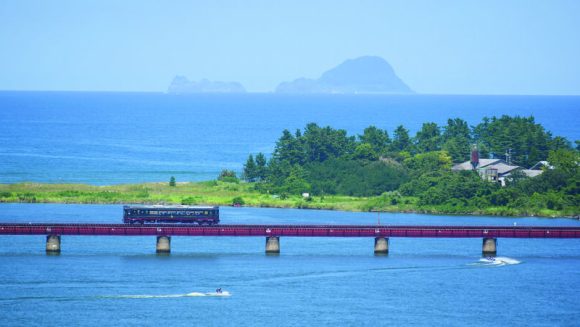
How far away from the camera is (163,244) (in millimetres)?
120438

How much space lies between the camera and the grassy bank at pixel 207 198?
504 ft

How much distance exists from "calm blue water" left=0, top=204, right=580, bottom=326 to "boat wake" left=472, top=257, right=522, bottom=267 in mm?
286

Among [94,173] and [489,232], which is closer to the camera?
Result: [489,232]

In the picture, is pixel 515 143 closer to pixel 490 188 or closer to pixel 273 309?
pixel 490 188

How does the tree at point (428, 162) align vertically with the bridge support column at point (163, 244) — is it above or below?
above

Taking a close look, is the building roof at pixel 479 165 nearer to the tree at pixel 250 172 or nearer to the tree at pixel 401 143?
the tree at pixel 401 143

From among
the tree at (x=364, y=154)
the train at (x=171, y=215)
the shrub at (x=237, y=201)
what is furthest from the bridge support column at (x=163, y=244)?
the tree at (x=364, y=154)

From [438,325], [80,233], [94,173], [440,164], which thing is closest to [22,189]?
[94,173]

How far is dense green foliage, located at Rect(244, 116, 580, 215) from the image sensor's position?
154m

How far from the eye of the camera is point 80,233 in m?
118

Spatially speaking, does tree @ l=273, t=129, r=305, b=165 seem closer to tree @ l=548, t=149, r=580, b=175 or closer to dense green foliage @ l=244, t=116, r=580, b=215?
dense green foliage @ l=244, t=116, r=580, b=215

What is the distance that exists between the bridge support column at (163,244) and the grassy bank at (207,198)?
33.0 meters

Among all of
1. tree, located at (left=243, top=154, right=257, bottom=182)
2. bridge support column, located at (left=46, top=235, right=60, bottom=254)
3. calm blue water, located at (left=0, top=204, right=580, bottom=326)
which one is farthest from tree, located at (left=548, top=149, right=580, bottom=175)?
bridge support column, located at (left=46, top=235, right=60, bottom=254)

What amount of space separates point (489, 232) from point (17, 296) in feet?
158
